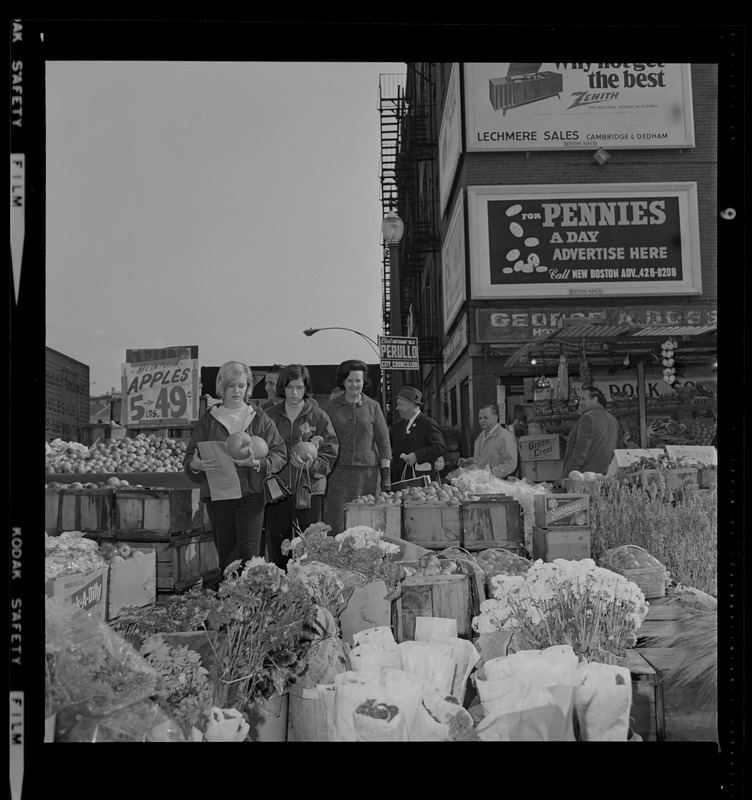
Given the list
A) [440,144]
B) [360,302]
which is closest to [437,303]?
[360,302]

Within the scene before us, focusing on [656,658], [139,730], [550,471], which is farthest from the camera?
[550,471]

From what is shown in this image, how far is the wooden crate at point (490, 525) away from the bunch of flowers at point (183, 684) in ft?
5.68


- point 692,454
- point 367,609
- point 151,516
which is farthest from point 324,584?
point 692,454

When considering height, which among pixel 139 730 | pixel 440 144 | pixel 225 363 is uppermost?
pixel 440 144

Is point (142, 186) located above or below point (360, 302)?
above

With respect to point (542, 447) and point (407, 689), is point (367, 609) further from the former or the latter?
point (542, 447)

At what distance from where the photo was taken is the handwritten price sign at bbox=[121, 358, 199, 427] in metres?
3.18

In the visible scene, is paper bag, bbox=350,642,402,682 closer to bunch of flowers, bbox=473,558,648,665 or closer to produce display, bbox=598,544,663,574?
bunch of flowers, bbox=473,558,648,665

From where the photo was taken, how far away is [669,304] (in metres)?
3.49

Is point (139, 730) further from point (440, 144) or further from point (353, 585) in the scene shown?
point (440, 144)

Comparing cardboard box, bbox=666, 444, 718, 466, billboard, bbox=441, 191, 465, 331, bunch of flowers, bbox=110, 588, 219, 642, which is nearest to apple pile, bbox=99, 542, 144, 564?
bunch of flowers, bbox=110, 588, 219, 642

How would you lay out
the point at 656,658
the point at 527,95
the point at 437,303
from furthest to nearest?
1. the point at 437,303
2. the point at 527,95
3. the point at 656,658

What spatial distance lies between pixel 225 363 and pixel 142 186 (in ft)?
2.65

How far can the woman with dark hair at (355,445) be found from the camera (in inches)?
136
